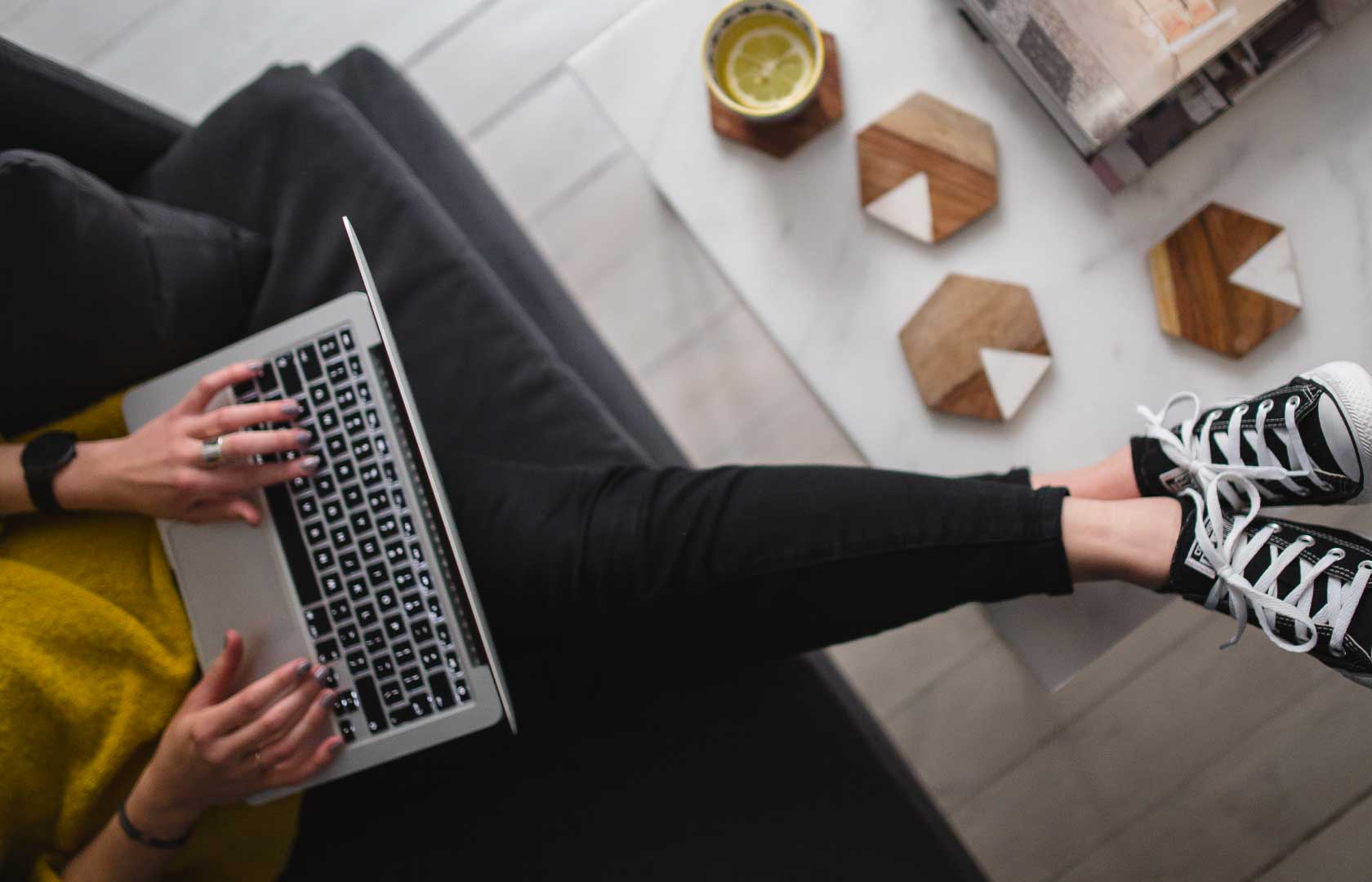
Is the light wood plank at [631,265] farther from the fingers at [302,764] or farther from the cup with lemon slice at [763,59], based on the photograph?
the fingers at [302,764]

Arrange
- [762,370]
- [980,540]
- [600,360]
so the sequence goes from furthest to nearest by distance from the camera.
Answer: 1. [762,370]
2. [600,360]
3. [980,540]

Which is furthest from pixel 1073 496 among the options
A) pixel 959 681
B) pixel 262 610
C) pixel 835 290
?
pixel 262 610

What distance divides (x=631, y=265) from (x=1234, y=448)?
2.88ft

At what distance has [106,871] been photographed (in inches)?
34.1

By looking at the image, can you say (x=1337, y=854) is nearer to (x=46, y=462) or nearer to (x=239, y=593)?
(x=239, y=593)

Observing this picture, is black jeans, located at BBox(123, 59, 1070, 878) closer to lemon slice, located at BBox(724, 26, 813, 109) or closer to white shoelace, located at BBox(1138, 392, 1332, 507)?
white shoelace, located at BBox(1138, 392, 1332, 507)

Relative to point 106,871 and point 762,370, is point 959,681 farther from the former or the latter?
point 106,871

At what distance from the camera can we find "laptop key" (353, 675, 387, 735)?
0.88 m

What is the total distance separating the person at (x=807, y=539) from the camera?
0.82 m

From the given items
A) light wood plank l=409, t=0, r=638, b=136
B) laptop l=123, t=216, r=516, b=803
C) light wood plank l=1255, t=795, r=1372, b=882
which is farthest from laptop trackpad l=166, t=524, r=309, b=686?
light wood plank l=1255, t=795, r=1372, b=882

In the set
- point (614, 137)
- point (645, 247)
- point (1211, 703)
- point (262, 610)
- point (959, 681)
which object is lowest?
point (1211, 703)

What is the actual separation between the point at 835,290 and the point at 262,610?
638mm

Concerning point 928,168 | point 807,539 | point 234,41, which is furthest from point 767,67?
point 234,41

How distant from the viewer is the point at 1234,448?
2.72 feet
